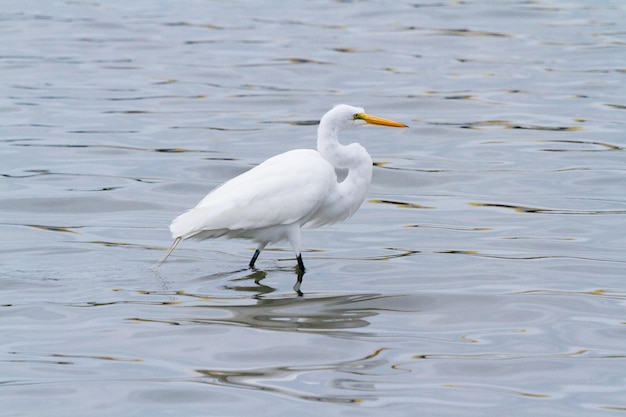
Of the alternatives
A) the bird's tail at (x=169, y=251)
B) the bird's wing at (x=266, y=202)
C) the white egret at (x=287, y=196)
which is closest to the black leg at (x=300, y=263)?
the white egret at (x=287, y=196)

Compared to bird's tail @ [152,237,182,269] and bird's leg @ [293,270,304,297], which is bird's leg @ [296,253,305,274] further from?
bird's tail @ [152,237,182,269]

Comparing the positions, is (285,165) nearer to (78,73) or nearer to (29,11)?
(78,73)

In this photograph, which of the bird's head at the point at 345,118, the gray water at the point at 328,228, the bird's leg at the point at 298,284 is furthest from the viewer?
the bird's head at the point at 345,118

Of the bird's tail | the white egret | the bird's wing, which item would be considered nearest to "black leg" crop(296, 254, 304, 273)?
the white egret

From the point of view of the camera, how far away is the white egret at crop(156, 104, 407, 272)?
930 cm

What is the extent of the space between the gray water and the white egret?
15.1 inches

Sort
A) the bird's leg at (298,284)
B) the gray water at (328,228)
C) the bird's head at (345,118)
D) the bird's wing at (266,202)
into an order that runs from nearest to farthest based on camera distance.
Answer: the gray water at (328,228)
the bird's leg at (298,284)
the bird's wing at (266,202)
the bird's head at (345,118)

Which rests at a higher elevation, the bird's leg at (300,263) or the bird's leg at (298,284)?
the bird's leg at (300,263)

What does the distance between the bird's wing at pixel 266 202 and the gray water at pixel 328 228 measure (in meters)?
0.45

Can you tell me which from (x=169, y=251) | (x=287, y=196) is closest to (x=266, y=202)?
(x=287, y=196)

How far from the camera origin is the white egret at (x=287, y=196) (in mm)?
9297

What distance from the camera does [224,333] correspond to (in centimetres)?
802

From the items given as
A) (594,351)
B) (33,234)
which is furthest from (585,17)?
(594,351)

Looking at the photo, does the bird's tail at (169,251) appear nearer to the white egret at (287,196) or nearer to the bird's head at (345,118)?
the white egret at (287,196)
